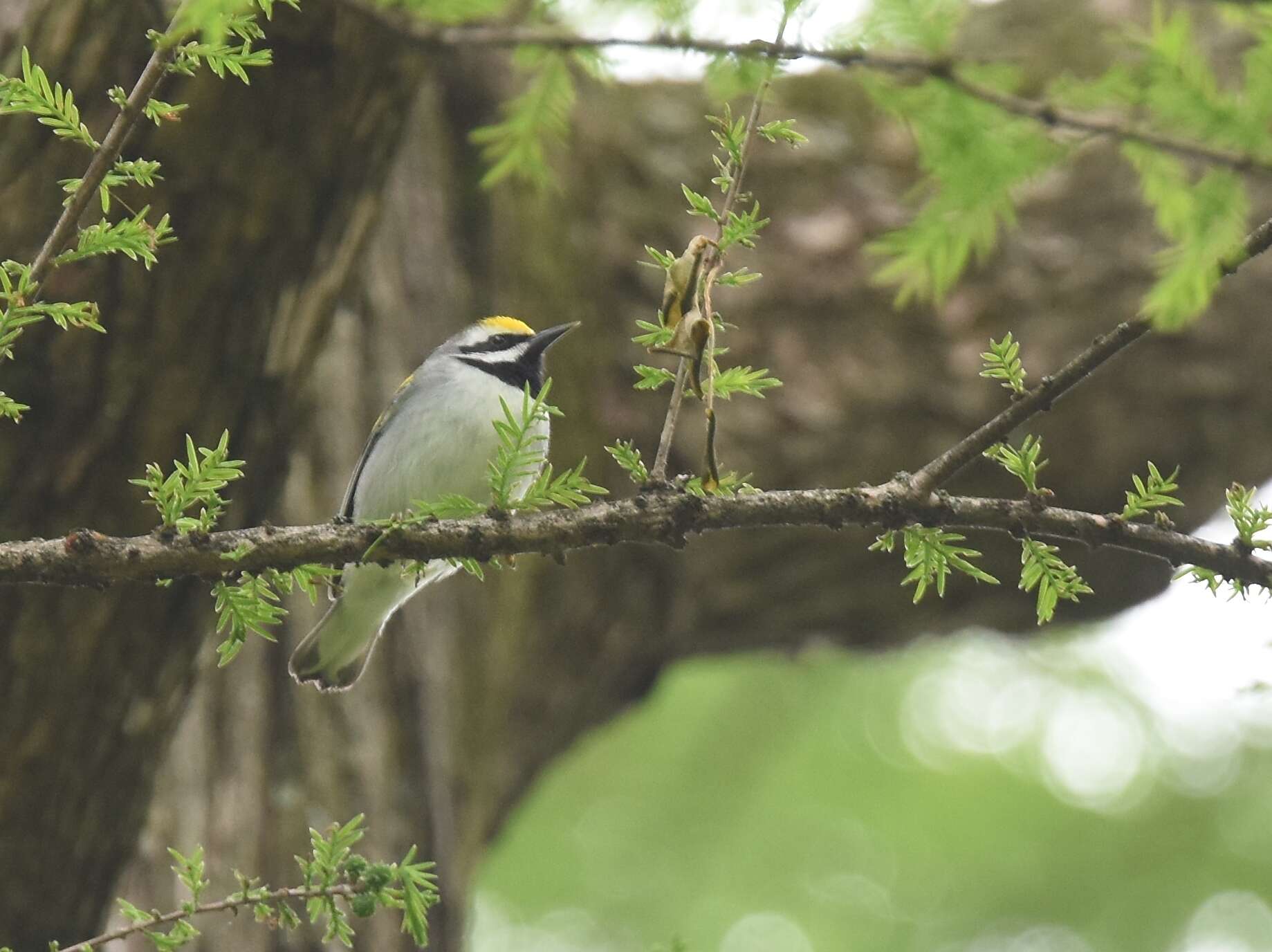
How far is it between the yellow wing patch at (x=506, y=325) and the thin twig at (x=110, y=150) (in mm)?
2879

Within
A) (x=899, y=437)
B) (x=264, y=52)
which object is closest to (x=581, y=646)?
(x=899, y=437)

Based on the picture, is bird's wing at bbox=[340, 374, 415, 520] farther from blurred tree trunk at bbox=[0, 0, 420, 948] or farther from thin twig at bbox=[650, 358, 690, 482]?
thin twig at bbox=[650, 358, 690, 482]

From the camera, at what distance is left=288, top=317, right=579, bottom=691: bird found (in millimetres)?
3436

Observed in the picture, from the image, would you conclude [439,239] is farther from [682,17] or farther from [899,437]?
[682,17]

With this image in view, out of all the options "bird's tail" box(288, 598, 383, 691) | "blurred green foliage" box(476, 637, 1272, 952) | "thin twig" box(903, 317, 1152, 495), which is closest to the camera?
"thin twig" box(903, 317, 1152, 495)

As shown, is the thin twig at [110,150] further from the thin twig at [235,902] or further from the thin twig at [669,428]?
the thin twig at [235,902]

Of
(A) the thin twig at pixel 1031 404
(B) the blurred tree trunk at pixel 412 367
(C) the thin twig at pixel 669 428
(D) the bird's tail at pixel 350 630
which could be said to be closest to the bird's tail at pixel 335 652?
(D) the bird's tail at pixel 350 630

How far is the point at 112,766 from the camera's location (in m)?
2.76

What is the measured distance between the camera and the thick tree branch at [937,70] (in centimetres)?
134

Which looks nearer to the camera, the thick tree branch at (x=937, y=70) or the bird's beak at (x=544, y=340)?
the thick tree branch at (x=937, y=70)

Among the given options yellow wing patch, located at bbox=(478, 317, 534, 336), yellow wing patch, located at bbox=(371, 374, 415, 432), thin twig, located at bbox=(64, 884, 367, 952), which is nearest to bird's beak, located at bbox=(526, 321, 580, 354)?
yellow wing patch, located at bbox=(478, 317, 534, 336)

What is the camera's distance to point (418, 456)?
12.5 feet

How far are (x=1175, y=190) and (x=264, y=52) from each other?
1.16 meters

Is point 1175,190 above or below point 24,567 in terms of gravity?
above
